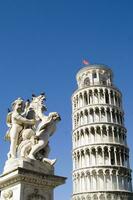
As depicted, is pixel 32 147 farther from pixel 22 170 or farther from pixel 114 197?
pixel 114 197

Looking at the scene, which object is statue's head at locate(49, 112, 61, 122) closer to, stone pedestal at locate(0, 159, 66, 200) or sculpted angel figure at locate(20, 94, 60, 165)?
sculpted angel figure at locate(20, 94, 60, 165)

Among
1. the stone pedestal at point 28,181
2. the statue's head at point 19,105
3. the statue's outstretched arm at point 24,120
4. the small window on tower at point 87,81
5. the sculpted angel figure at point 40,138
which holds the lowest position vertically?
the stone pedestal at point 28,181

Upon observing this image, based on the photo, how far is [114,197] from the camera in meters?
58.8

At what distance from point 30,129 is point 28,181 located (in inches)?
48.1

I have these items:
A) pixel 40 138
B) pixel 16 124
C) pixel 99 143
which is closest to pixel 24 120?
pixel 16 124

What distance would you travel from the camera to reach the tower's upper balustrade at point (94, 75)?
71.3 m

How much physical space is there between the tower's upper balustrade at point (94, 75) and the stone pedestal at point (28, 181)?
64.3m

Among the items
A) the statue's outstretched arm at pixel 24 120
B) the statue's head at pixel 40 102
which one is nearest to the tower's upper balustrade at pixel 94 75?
the statue's head at pixel 40 102

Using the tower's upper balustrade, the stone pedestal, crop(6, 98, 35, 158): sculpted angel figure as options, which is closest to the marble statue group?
crop(6, 98, 35, 158): sculpted angel figure

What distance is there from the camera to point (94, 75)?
7219cm

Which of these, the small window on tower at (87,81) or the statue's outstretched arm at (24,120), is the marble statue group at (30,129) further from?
the small window on tower at (87,81)

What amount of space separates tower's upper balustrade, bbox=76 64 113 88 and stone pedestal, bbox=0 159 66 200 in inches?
2530

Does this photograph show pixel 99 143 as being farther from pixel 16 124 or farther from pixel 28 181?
pixel 28 181

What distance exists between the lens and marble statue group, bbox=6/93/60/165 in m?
6.85
